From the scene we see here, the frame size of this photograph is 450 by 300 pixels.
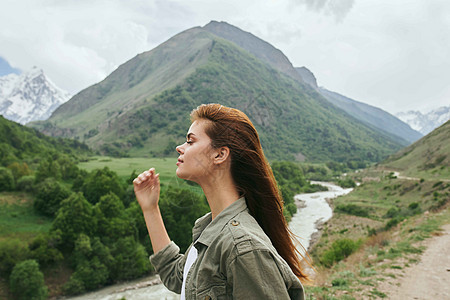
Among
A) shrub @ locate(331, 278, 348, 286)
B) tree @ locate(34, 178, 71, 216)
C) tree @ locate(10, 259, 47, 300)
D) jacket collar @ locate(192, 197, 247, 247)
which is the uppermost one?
tree @ locate(34, 178, 71, 216)

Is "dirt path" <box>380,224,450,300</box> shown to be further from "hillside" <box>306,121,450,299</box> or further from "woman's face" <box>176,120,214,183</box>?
"woman's face" <box>176,120,214,183</box>

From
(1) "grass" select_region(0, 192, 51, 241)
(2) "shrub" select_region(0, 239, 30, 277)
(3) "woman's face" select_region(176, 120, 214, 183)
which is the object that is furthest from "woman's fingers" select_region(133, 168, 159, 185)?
(1) "grass" select_region(0, 192, 51, 241)

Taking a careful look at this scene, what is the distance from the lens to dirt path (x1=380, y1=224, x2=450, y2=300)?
8.62 meters

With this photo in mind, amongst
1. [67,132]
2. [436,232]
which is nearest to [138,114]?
[67,132]

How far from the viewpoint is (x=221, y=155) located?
167cm

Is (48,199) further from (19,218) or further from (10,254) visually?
(10,254)

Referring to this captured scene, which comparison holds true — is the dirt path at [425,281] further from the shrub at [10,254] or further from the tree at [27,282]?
the shrub at [10,254]

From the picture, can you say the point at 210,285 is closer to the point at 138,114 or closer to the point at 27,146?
the point at 27,146

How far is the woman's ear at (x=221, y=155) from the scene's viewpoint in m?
1.64

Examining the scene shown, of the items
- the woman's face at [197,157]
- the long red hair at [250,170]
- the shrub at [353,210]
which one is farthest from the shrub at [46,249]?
the shrub at [353,210]

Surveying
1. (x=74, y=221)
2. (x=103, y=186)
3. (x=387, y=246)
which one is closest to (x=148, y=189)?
(x=387, y=246)

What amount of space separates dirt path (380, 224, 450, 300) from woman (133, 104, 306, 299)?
9.17 m

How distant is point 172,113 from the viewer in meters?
153

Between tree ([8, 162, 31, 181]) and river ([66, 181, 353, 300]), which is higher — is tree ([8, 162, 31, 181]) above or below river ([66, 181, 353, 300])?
above
